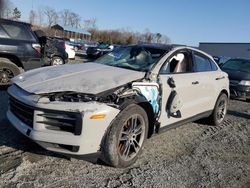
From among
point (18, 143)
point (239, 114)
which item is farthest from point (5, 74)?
point (239, 114)

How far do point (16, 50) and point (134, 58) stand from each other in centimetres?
415

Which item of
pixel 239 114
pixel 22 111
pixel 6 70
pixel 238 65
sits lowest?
pixel 239 114

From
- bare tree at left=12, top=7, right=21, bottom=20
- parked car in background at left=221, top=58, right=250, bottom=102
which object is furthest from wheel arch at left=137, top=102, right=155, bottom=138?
bare tree at left=12, top=7, right=21, bottom=20

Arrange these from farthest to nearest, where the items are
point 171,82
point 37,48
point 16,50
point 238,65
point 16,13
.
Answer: point 16,13
point 238,65
point 37,48
point 16,50
point 171,82

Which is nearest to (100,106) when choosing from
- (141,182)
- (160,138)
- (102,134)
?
(102,134)

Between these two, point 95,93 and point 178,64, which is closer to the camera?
point 95,93

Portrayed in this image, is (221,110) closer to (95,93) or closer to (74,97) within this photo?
(95,93)

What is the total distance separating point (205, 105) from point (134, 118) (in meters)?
2.29

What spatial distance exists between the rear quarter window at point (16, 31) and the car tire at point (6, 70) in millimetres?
699

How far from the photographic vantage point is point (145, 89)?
4066mm

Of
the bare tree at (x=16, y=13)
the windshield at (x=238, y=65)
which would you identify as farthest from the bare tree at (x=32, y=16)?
the windshield at (x=238, y=65)

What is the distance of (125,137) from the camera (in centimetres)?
387

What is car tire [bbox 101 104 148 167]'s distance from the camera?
3562mm

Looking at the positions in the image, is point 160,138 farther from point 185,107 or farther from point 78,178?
point 78,178
